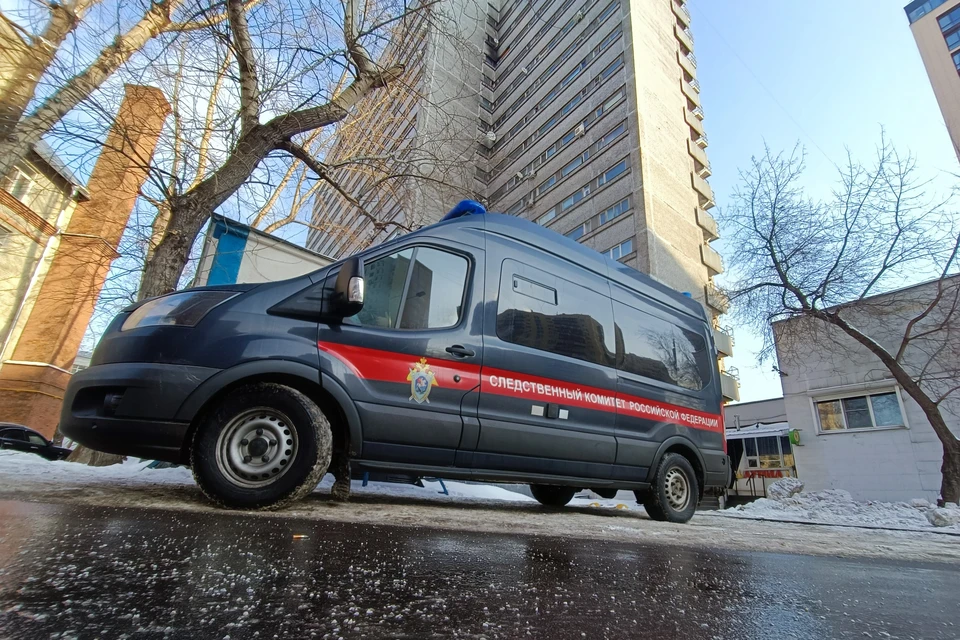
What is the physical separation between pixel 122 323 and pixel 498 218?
2.95 metres

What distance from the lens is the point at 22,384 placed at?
16000mm

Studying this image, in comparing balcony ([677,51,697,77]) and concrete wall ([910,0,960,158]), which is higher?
concrete wall ([910,0,960,158])

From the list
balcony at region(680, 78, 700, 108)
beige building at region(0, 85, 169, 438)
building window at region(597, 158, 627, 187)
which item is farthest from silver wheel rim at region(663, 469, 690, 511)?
balcony at region(680, 78, 700, 108)

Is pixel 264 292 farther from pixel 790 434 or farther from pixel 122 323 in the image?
pixel 790 434

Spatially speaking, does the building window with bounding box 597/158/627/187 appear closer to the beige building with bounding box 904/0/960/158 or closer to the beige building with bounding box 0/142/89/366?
the beige building with bounding box 0/142/89/366

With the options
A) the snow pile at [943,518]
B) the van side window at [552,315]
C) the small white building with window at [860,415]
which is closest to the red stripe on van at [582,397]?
the van side window at [552,315]

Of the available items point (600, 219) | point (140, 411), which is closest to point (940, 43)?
point (600, 219)

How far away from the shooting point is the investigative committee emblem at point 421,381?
3.03 m

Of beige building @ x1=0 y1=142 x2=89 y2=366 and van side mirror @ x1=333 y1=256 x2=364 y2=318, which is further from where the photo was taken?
beige building @ x1=0 y1=142 x2=89 y2=366

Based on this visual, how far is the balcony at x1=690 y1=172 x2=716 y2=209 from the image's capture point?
30405 millimetres

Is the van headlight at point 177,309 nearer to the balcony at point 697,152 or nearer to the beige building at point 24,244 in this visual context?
the beige building at point 24,244

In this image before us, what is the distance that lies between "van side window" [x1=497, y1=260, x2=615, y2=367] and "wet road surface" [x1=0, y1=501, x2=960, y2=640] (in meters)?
1.90

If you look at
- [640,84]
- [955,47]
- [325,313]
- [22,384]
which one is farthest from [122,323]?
[955,47]

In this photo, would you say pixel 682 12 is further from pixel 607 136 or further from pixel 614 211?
pixel 614 211
